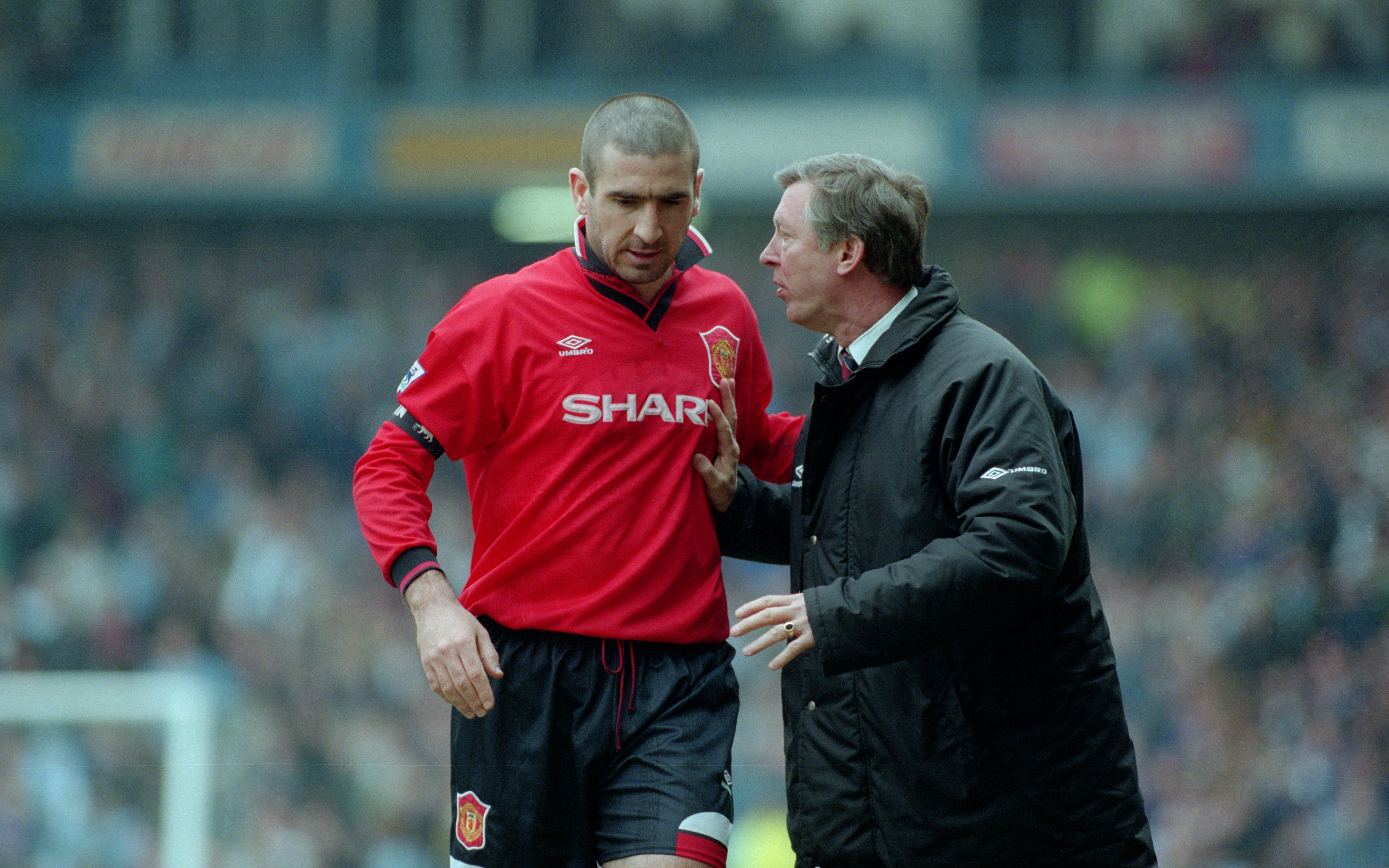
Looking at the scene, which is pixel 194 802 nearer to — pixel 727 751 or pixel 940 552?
pixel 727 751

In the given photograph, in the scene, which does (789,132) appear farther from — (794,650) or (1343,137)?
(794,650)

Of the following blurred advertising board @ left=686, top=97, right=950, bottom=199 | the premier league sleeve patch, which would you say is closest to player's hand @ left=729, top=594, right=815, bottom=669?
the premier league sleeve patch

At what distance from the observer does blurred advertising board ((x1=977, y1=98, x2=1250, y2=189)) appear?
11.1 m

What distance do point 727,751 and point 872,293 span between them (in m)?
0.85

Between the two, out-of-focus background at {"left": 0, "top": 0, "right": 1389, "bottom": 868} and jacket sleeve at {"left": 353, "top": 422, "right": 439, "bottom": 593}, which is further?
out-of-focus background at {"left": 0, "top": 0, "right": 1389, "bottom": 868}

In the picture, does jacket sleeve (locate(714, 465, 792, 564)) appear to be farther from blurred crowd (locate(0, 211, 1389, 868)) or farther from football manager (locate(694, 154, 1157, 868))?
blurred crowd (locate(0, 211, 1389, 868))

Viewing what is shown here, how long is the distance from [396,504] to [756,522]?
2.25 feet

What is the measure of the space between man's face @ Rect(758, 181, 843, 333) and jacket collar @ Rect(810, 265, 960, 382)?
0.08 meters

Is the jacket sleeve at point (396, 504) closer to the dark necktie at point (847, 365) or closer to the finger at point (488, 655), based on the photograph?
the finger at point (488, 655)

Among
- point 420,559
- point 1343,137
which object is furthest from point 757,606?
point 1343,137

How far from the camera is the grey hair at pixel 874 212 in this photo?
2.49 m

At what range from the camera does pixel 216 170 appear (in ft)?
39.8

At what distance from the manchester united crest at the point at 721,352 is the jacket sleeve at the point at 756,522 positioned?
203 mm

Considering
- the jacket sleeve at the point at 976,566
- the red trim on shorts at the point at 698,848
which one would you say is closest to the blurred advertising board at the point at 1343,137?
the jacket sleeve at the point at 976,566
